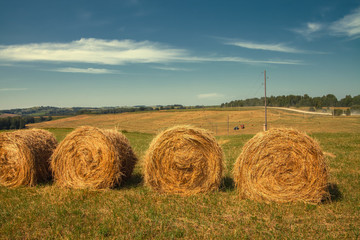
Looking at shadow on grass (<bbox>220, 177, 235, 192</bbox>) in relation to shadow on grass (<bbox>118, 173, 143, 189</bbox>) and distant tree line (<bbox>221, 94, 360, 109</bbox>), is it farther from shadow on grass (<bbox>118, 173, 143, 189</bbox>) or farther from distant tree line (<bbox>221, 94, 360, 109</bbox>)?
distant tree line (<bbox>221, 94, 360, 109</bbox>)

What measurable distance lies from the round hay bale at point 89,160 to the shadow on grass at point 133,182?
30 centimetres

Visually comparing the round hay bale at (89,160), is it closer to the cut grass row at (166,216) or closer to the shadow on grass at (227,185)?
the cut grass row at (166,216)

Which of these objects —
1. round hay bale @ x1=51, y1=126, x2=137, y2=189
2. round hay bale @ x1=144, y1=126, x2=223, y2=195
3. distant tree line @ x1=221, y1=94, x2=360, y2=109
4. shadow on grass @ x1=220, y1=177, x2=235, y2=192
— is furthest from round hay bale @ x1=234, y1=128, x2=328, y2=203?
distant tree line @ x1=221, y1=94, x2=360, y2=109

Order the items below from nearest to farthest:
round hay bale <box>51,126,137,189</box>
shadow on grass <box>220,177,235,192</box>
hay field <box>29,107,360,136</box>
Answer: shadow on grass <box>220,177,235,192</box> < round hay bale <box>51,126,137,189</box> < hay field <box>29,107,360,136</box>

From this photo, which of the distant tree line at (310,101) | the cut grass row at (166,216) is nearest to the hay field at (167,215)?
the cut grass row at (166,216)

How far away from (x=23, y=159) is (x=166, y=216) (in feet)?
16.7

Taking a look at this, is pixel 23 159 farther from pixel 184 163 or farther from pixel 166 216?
pixel 166 216

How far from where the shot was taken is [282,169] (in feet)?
20.8

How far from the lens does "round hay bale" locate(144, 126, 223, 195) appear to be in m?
6.91

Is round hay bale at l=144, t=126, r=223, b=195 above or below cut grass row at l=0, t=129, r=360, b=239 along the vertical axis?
above

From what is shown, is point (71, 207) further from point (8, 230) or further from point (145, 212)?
point (145, 212)

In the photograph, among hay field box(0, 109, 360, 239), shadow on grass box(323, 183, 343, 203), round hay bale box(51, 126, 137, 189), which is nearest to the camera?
hay field box(0, 109, 360, 239)

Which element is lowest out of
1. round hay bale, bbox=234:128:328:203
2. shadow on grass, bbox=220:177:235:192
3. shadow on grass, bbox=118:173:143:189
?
shadow on grass, bbox=118:173:143:189

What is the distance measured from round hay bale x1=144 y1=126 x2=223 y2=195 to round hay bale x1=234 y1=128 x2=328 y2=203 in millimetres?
737
